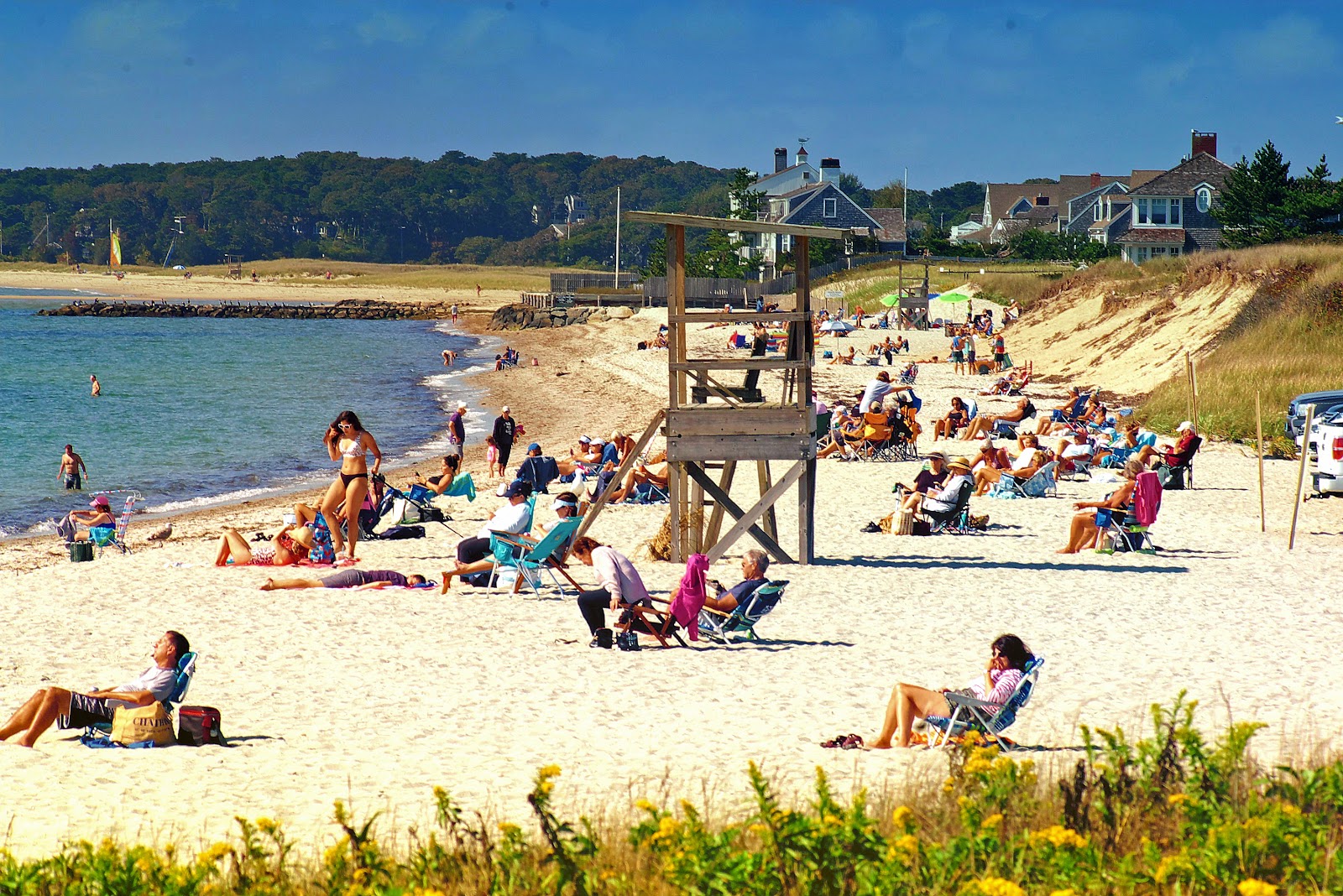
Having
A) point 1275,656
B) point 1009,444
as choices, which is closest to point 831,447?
point 1009,444

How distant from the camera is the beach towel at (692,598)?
9531 millimetres

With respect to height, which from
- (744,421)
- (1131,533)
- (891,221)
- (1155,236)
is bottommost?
(1131,533)

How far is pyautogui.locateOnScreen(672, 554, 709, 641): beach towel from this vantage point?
953cm

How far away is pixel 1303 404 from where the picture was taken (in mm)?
19234

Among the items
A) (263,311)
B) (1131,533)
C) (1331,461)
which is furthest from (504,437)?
(263,311)

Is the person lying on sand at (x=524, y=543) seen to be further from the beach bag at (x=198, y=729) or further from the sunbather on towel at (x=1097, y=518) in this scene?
the sunbather on towel at (x=1097, y=518)

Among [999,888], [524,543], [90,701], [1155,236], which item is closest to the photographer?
[999,888]

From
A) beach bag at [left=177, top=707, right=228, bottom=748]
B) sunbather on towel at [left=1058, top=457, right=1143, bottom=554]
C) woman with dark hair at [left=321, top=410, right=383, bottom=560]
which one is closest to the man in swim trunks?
woman with dark hair at [left=321, top=410, right=383, bottom=560]

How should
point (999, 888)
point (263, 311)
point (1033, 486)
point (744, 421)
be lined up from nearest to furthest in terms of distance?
point (999, 888)
point (744, 421)
point (1033, 486)
point (263, 311)

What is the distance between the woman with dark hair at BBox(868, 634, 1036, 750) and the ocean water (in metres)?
15.0

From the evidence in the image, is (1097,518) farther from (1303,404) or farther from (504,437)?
(504,437)

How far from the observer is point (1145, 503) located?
1266 cm

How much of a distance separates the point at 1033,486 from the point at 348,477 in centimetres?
846

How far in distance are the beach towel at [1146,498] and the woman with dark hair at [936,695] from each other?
19.1 feet
